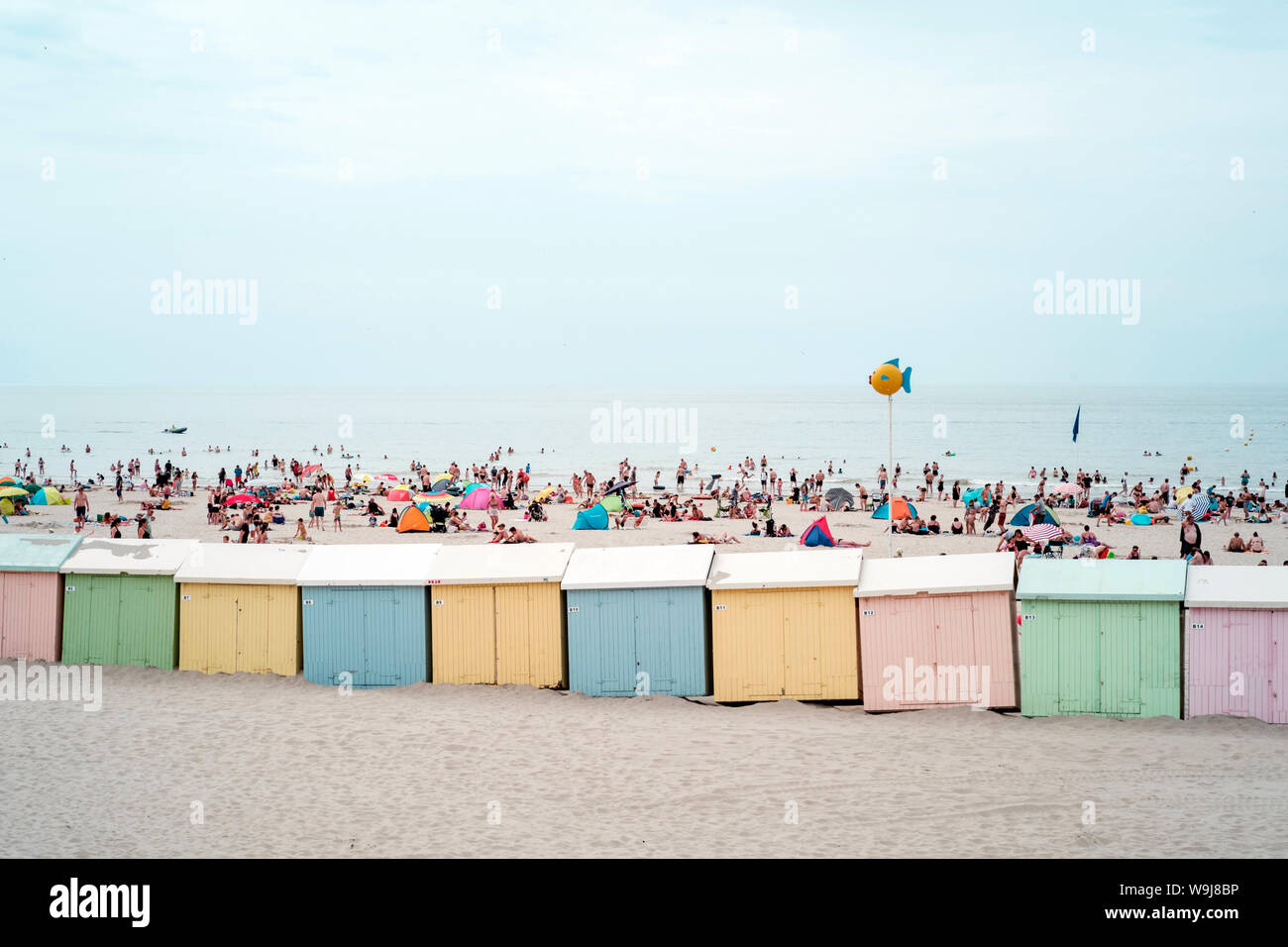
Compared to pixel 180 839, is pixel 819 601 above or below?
above

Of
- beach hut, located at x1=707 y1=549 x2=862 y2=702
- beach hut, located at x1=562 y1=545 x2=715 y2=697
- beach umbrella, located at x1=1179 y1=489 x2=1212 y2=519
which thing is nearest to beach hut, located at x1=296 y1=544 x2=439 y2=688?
beach hut, located at x1=562 y1=545 x2=715 y2=697

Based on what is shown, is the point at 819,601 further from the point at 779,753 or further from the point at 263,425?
the point at 263,425

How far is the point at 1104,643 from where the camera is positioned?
45.5 feet

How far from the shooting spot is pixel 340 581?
15734 millimetres

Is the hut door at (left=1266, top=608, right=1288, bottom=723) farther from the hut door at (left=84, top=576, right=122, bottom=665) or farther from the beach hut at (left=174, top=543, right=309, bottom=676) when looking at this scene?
the hut door at (left=84, top=576, right=122, bottom=665)

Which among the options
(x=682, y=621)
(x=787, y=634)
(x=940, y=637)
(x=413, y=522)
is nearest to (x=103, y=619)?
(x=682, y=621)

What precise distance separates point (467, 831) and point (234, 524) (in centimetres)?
2724

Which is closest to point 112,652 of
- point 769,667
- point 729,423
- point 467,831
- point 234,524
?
point 467,831

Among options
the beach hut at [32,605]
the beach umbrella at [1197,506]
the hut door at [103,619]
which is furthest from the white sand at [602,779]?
the beach umbrella at [1197,506]

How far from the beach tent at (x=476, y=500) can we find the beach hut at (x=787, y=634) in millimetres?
25191

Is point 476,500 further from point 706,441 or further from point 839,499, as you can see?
point 706,441
